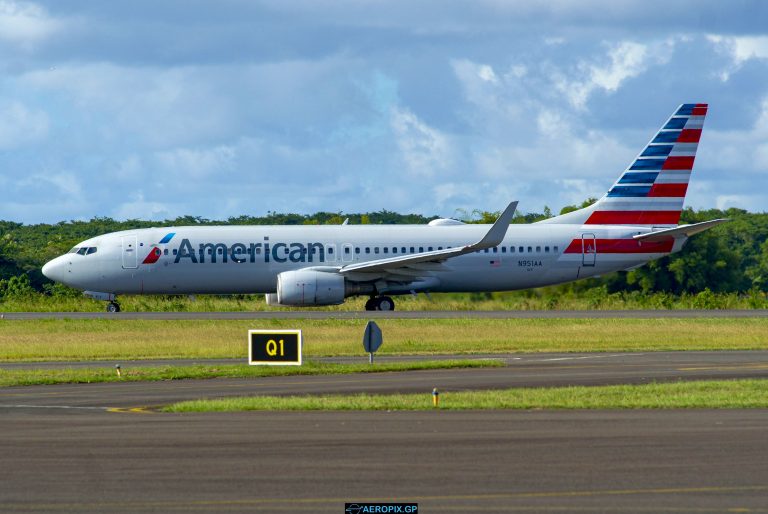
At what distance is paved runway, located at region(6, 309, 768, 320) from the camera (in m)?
48.6

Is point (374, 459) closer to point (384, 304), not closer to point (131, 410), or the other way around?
point (131, 410)

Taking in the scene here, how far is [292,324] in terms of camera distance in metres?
44.8

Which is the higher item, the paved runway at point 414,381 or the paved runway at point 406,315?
the paved runway at point 406,315

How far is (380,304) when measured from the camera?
177ft

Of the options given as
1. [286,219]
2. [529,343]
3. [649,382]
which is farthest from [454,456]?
[286,219]

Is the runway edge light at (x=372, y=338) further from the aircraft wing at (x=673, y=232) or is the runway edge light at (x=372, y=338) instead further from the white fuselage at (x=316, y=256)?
the aircraft wing at (x=673, y=232)

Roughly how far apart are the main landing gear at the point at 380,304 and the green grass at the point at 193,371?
21.6 metres

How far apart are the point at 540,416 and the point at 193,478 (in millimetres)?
7650

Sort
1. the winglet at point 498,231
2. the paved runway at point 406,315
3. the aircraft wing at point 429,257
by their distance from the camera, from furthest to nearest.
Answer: the aircraft wing at point 429,257
the winglet at point 498,231
the paved runway at point 406,315

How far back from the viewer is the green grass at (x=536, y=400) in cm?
2205

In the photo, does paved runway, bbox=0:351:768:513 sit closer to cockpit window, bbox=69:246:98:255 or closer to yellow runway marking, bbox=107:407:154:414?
yellow runway marking, bbox=107:407:154:414

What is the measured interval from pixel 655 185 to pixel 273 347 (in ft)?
98.3

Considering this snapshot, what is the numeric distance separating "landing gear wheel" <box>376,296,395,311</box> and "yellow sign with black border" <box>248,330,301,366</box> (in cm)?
2294

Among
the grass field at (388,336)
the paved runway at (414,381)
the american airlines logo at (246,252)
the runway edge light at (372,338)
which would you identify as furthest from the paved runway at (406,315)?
the runway edge light at (372,338)
